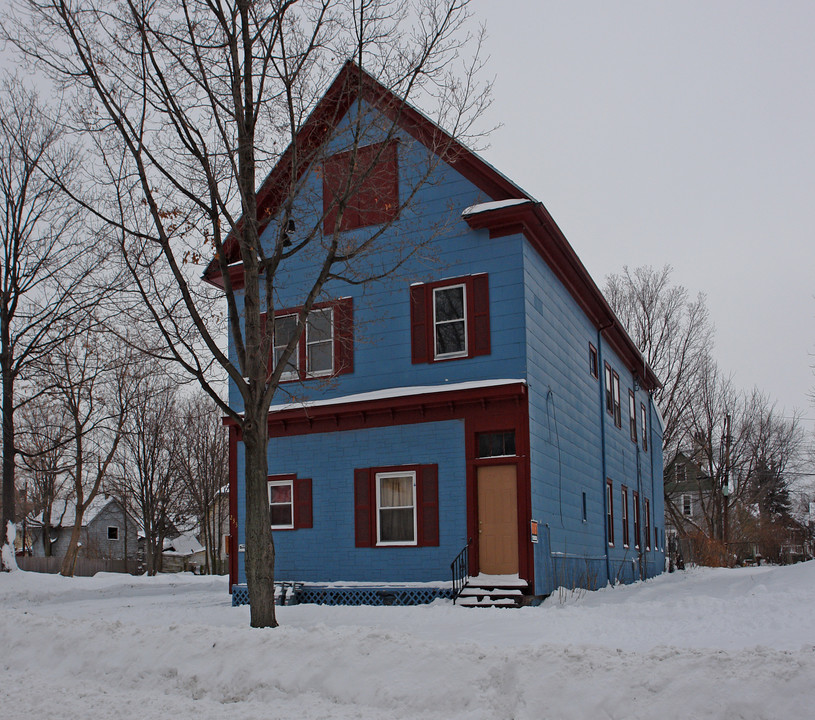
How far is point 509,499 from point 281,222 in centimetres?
733

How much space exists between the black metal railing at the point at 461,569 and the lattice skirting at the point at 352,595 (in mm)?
192

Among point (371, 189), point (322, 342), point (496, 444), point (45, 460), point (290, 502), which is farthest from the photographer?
point (45, 460)

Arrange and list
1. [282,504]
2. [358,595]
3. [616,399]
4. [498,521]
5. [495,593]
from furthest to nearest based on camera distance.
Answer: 1. [616,399]
2. [282,504]
3. [358,595]
4. [498,521]
5. [495,593]

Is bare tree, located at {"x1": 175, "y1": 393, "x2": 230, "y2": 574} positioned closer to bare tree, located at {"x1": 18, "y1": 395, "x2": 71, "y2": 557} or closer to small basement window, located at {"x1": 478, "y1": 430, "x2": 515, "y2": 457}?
bare tree, located at {"x1": 18, "y1": 395, "x2": 71, "y2": 557}

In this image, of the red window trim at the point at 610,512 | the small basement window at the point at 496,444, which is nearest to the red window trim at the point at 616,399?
the red window trim at the point at 610,512

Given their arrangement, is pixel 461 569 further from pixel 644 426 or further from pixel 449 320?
pixel 644 426

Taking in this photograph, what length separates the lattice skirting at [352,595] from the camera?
1634 cm

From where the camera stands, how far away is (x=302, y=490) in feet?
60.4

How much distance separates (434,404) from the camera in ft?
55.9

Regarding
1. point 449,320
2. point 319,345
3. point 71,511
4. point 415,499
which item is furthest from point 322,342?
point 71,511

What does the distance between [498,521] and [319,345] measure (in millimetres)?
5917

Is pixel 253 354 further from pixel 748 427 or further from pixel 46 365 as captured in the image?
pixel 748 427

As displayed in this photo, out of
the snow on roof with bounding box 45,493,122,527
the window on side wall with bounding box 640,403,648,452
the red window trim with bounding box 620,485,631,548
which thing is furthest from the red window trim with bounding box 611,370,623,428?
the snow on roof with bounding box 45,493,122,527

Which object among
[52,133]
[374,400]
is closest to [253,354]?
[374,400]
